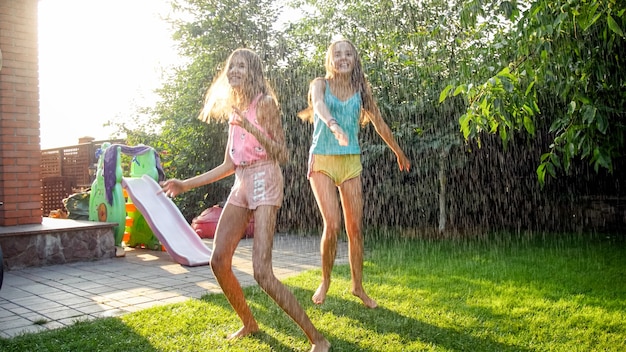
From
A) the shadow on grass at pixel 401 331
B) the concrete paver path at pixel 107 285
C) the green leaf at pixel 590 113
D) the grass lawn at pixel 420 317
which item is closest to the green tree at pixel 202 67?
the concrete paver path at pixel 107 285

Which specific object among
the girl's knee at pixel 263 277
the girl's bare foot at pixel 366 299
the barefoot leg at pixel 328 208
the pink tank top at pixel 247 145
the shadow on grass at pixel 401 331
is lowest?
the shadow on grass at pixel 401 331

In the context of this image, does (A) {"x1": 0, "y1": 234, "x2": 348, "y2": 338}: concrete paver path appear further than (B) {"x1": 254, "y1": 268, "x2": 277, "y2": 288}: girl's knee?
Yes

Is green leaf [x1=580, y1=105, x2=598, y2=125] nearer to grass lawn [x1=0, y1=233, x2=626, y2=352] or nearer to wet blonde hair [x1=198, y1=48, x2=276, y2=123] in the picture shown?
grass lawn [x1=0, y1=233, x2=626, y2=352]

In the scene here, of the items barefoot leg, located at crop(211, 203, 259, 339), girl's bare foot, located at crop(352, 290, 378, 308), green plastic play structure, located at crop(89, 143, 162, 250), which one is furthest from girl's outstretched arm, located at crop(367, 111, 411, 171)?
green plastic play structure, located at crop(89, 143, 162, 250)

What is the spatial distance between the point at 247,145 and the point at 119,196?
4.50m

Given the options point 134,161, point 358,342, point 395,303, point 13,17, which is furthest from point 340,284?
point 13,17

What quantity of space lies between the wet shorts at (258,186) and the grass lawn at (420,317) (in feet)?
2.52

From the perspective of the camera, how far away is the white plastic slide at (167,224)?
598cm

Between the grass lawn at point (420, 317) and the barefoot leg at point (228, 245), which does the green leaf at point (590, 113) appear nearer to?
the grass lawn at point (420, 317)

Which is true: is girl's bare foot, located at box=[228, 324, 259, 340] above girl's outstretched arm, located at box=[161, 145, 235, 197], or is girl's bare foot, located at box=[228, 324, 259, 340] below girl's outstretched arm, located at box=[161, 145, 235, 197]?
below

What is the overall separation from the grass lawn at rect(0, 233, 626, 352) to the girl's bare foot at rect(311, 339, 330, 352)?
124 mm

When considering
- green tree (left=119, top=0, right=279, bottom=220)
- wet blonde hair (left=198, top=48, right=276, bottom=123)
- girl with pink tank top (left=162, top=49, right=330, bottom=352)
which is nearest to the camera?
girl with pink tank top (left=162, top=49, right=330, bottom=352)

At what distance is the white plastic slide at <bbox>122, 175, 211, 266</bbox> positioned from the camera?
5984mm

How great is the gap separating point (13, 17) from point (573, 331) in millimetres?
6803
